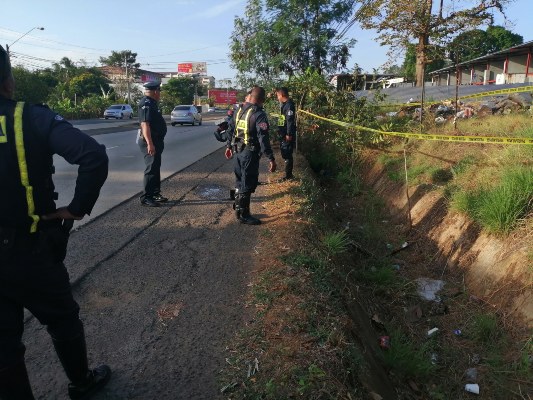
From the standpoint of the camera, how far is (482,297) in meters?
4.20

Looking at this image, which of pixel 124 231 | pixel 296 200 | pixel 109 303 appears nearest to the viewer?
pixel 109 303

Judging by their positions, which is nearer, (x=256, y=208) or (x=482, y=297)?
(x=482, y=297)

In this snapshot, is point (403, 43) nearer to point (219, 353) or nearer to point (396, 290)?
point (396, 290)

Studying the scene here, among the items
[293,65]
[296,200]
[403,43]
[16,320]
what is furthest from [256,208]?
[293,65]

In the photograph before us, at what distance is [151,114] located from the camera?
6074 millimetres

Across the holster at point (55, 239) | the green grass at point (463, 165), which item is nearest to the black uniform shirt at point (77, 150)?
the holster at point (55, 239)

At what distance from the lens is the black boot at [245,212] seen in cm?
554

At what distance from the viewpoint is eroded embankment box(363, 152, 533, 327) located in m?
3.80

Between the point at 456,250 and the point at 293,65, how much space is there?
1243 centimetres

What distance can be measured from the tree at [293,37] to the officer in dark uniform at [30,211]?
1382 centimetres

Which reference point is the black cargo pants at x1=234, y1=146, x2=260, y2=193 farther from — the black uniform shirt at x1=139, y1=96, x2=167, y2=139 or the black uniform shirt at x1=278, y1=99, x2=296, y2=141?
the black uniform shirt at x1=278, y1=99, x2=296, y2=141

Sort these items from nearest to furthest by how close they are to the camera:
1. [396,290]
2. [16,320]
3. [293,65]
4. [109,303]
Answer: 1. [16,320]
2. [109,303]
3. [396,290]
4. [293,65]

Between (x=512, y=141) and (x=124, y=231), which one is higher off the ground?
(x=512, y=141)

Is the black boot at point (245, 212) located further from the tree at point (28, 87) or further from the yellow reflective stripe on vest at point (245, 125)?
the tree at point (28, 87)
